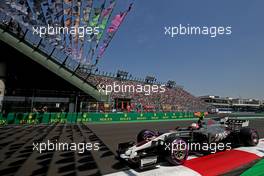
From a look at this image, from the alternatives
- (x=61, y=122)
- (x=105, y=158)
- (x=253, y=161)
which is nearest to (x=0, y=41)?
(x=61, y=122)

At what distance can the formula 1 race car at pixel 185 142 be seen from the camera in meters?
4.69

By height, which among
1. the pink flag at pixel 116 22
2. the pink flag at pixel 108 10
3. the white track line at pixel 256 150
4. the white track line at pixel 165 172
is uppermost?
the pink flag at pixel 108 10

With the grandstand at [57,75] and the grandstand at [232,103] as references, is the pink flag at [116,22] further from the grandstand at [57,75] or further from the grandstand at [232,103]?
the grandstand at [232,103]

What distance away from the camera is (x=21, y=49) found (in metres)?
14.5

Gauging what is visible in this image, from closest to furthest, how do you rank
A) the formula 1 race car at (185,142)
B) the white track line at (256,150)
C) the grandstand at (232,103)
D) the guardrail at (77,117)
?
the formula 1 race car at (185,142) < the white track line at (256,150) < the guardrail at (77,117) < the grandstand at (232,103)

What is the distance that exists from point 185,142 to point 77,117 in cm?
1227

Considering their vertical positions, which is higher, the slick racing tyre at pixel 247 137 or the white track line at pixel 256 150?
the slick racing tyre at pixel 247 137

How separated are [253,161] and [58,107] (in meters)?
13.4

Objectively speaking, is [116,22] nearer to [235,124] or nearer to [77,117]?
[77,117]

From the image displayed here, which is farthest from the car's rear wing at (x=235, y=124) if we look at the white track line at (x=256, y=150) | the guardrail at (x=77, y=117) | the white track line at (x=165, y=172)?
the guardrail at (x=77, y=117)

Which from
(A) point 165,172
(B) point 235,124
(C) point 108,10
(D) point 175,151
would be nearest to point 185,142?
(D) point 175,151

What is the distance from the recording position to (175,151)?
15.9 ft

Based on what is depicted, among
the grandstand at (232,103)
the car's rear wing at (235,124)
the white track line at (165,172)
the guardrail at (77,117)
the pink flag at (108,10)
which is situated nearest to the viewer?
the white track line at (165,172)

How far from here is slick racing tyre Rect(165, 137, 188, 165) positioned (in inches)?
185
